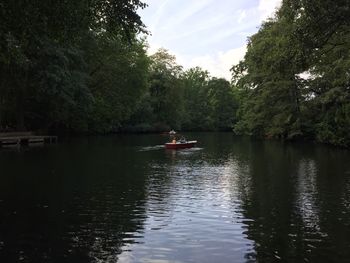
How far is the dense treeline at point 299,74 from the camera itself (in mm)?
21625

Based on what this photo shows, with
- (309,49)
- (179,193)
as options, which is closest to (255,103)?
(309,49)

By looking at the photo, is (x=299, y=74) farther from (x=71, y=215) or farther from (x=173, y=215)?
(x=71, y=215)

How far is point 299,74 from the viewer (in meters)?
58.3

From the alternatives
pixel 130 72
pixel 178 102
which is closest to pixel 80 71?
pixel 130 72

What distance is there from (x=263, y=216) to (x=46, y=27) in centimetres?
864

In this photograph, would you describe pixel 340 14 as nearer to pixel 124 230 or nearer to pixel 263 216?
pixel 263 216

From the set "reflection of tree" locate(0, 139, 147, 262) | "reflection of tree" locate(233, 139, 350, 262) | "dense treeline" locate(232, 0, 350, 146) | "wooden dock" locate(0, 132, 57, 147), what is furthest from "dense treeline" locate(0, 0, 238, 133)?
"dense treeline" locate(232, 0, 350, 146)

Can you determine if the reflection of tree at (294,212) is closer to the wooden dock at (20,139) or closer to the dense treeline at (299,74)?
the dense treeline at (299,74)

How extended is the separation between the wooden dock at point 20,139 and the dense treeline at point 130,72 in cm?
405

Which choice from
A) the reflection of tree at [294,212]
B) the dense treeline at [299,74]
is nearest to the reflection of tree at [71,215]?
the reflection of tree at [294,212]

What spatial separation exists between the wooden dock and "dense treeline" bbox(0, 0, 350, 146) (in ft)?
13.3

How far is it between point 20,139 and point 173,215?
3499 centimetres

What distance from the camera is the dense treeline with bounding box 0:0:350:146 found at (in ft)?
43.3

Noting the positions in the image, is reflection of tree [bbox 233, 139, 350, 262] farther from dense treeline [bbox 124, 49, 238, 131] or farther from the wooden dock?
dense treeline [bbox 124, 49, 238, 131]
